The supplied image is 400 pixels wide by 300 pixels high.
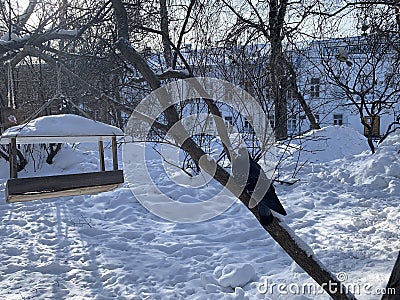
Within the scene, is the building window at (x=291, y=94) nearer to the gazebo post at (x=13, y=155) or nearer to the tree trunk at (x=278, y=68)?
the tree trunk at (x=278, y=68)

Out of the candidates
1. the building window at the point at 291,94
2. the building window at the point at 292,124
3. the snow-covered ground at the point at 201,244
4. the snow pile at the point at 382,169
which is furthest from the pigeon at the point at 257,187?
the building window at the point at 292,124

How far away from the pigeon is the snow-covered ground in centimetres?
101

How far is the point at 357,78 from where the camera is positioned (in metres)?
7.29

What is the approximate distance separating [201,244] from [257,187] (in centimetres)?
210

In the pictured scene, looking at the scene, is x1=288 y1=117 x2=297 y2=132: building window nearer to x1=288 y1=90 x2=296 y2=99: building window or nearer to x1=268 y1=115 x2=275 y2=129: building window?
x1=288 y1=90 x2=296 y2=99: building window

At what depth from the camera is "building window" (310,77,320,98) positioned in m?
6.49

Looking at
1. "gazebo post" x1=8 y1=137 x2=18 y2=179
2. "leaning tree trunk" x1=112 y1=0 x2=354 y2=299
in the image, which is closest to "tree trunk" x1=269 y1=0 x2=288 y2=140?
"leaning tree trunk" x1=112 y1=0 x2=354 y2=299

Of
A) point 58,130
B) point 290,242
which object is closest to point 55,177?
point 58,130

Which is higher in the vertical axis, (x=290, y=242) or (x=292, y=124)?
(x=292, y=124)

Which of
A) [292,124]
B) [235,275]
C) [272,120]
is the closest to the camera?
[235,275]

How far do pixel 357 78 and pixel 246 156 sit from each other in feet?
19.6

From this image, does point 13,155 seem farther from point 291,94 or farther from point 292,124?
point 292,124

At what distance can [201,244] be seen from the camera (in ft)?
12.9

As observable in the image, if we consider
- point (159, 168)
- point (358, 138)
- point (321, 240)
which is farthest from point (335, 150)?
point (321, 240)
